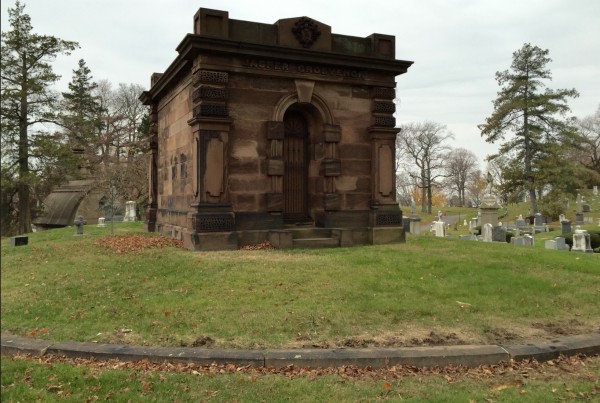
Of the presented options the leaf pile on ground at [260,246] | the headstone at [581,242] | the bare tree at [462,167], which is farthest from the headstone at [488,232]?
the bare tree at [462,167]

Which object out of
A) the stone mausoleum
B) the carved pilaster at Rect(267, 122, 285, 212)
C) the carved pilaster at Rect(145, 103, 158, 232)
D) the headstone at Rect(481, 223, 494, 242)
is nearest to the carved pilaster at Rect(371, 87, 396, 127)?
the stone mausoleum

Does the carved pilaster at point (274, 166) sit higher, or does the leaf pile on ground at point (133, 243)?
the carved pilaster at point (274, 166)

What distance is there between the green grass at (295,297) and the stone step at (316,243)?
1407mm

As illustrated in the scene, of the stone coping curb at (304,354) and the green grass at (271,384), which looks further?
the stone coping curb at (304,354)

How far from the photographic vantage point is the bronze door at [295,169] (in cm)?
1274

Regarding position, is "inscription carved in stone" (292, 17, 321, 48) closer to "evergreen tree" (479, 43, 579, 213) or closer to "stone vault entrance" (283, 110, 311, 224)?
"stone vault entrance" (283, 110, 311, 224)

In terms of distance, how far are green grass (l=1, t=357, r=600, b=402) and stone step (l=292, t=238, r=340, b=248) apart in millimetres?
6935

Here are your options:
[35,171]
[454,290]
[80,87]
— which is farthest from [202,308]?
[80,87]

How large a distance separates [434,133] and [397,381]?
61115mm

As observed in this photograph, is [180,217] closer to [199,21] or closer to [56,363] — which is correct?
[199,21]

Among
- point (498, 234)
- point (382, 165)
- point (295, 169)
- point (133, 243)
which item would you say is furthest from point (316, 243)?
point (498, 234)

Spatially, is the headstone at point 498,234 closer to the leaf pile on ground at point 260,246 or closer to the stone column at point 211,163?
the leaf pile on ground at point 260,246

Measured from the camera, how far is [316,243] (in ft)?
39.1

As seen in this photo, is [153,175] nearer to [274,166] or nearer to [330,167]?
[274,166]
